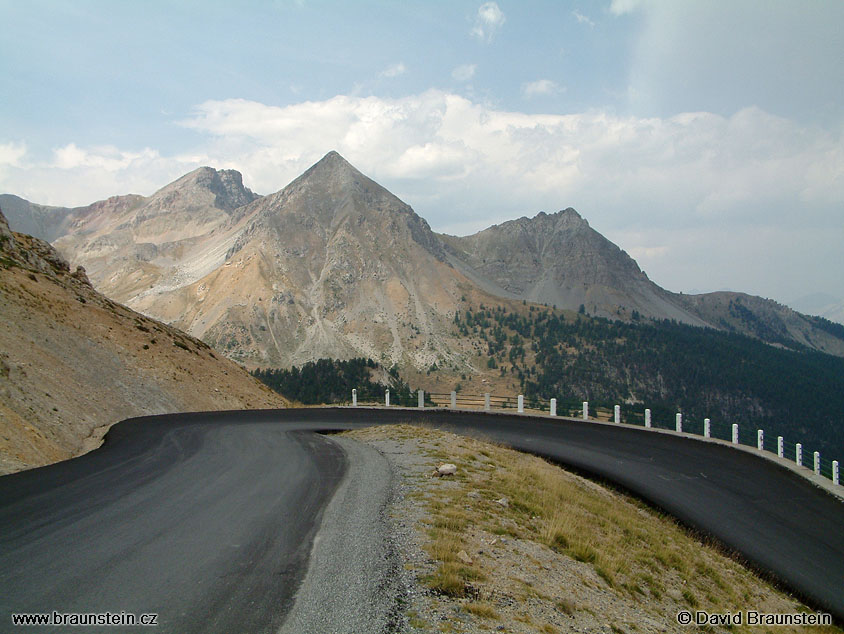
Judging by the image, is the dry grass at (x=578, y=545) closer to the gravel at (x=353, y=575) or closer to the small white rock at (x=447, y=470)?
the small white rock at (x=447, y=470)

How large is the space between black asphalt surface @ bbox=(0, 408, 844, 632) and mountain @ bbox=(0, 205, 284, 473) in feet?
6.27

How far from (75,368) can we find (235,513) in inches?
1015

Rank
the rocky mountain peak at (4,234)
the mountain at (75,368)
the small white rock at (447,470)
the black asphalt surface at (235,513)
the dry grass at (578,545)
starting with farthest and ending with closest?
the rocky mountain peak at (4,234) < the mountain at (75,368) < the small white rock at (447,470) < the dry grass at (578,545) < the black asphalt surface at (235,513)

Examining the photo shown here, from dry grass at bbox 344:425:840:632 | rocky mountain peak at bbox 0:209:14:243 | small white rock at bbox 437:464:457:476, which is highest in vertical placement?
rocky mountain peak at bbox 0:209:14:243

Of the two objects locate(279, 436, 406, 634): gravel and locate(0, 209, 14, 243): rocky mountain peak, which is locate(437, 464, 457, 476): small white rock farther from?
locate(0, 209, 14, 243): rocky mountain peak

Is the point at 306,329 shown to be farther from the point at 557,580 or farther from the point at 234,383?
the point at 557,580

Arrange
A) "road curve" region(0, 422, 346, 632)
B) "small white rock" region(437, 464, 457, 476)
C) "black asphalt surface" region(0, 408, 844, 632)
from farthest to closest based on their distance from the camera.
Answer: "small white rock" region(437, 464, 457, 476)
"black asphalt surface" region(0, 408, 844, 632)
"road curve" region(0, 422, 346, 632)

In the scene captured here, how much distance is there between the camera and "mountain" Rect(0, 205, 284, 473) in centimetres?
1914

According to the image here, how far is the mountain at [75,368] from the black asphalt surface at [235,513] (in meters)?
1.91

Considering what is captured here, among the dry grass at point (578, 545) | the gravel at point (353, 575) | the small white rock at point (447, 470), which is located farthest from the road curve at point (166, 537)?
the small white rock at point (447, 470)

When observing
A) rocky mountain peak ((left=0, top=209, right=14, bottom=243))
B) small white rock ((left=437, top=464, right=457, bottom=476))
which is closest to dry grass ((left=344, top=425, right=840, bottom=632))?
small white rock ((left=437, top=464, right=457, bottom=476))

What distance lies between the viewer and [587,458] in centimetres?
2009

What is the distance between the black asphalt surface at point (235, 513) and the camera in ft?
20.3

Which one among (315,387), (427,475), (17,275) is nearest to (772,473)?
(427,475)
